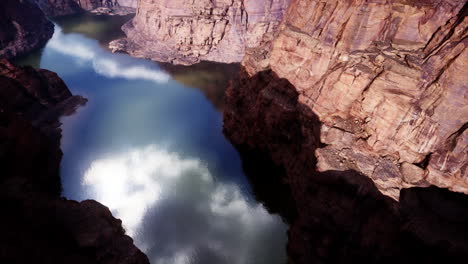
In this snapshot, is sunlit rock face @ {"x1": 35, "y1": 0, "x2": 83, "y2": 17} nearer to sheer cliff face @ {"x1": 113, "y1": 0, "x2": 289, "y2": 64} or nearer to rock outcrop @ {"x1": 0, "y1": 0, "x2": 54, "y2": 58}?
rock outcrop @ {"x1": 0, "y1": 0, "x2": 54, "y2": 58}

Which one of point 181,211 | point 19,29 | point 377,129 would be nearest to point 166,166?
point 181,211

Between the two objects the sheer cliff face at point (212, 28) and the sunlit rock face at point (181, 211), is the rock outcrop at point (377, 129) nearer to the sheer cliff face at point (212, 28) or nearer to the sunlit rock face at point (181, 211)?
the sunlit rock face at point (181, 211)

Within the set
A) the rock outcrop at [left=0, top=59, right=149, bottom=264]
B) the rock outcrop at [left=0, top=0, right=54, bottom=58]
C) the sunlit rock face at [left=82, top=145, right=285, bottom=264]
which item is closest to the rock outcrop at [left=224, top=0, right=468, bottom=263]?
the sunlit rock face at [left=82, top=145, right=285, bottom=264]

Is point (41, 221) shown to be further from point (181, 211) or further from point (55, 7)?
point (55, 7)

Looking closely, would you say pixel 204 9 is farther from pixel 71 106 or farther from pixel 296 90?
pixel 296 90

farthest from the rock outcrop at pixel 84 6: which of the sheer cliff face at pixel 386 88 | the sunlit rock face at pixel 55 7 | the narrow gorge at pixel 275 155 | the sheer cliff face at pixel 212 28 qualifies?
the sheer cliff face at pixel 386 88

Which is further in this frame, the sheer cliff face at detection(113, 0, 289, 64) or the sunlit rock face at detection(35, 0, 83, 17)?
the sunlit rock face at detection(35, 0, 83, 17)
